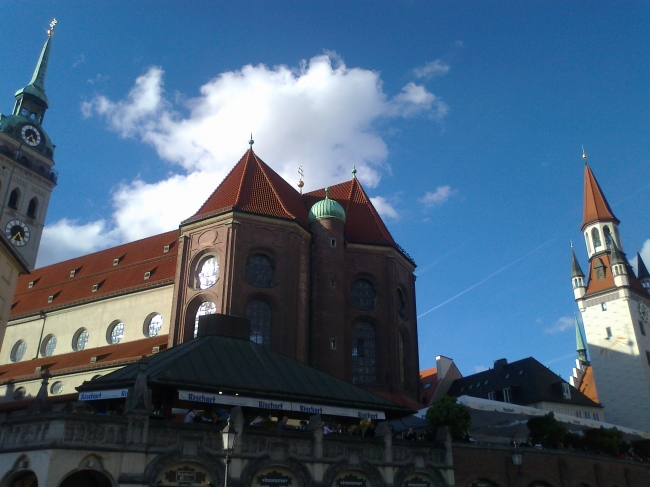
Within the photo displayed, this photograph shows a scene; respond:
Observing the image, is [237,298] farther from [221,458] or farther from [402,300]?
[221,458]

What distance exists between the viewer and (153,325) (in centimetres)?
4231

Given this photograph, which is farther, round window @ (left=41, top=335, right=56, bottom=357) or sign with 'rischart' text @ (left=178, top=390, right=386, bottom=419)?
round window @ (left=41, top=335, right=56, bottom=357)

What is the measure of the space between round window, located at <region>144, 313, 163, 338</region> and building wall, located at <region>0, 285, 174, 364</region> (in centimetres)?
25

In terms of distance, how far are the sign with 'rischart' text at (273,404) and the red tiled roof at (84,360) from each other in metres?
16.3

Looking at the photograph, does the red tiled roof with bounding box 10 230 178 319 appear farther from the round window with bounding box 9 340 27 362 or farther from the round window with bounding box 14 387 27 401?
the round window with bounding box 14 387 27 401

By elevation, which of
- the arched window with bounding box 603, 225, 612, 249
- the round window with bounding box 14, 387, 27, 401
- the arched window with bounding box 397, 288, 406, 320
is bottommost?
the round window with bounding box 14, 387, 27, 401

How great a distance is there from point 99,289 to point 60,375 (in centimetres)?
887

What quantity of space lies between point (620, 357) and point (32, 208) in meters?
62.0

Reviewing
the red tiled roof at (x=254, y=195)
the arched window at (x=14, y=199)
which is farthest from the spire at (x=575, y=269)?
the arched window at (x=14, y=199)

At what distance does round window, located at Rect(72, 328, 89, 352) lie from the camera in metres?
44.9

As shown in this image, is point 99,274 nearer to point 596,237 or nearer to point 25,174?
point 25,174

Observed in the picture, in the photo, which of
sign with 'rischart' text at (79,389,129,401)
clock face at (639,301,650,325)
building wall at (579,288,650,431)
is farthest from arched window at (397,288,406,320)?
clock face at (639,301,650,325)

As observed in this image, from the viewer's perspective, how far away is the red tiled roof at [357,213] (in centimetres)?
4184

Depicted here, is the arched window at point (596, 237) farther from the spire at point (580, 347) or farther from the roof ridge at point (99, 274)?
the roof ridge at point (99, 274)
